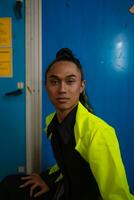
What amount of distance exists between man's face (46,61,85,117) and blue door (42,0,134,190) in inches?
24.1

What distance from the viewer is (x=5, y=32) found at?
5.04 ft

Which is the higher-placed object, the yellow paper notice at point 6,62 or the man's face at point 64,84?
the yellow paper notice at point 6,62

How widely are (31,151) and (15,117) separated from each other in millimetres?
280

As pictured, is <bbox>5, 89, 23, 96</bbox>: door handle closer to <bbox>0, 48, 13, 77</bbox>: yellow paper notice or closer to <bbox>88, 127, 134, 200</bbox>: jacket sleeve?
<bbox>0, 48, 13, 77</bbox>: yellow paper notice

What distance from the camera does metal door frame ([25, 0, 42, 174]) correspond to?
4.96 ft

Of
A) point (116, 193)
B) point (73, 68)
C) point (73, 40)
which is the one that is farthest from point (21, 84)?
point (116, 193)

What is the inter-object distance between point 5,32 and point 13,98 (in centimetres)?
46

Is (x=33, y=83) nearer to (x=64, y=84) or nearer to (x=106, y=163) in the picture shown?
(x=64, y=84)

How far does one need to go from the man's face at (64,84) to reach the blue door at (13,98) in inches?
25.9

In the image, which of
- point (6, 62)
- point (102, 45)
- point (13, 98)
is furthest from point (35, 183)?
point (102, 45)

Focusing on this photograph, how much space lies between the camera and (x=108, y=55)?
1529 millimetres

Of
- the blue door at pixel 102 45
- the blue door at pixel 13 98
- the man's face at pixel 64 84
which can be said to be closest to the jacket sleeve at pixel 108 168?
the man's face at pixel 64 84

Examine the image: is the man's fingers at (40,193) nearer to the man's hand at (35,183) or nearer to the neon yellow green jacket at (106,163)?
the man's hand at (35,183)

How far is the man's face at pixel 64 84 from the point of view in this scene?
93 centimetres
